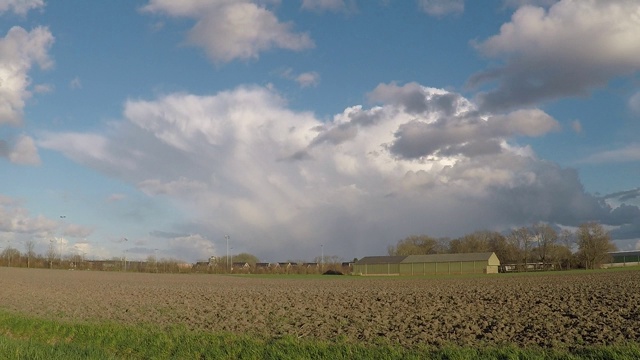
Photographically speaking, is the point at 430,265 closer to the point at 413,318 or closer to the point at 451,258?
the point at 451,258

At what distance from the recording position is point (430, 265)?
15788 centimetres

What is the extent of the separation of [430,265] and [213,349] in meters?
145

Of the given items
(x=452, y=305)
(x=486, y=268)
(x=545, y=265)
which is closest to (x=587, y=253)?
(x=545, y=265)

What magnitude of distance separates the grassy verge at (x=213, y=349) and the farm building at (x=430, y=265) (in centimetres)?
13344

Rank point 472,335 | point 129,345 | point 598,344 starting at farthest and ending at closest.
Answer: point 129,345 → point 472,335 → point 598,344

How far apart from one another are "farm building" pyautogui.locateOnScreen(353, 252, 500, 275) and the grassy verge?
133 m

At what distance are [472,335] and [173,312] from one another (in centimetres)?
1574

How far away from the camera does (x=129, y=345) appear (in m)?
19.0

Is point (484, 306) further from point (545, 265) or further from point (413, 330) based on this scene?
point (545, 265)

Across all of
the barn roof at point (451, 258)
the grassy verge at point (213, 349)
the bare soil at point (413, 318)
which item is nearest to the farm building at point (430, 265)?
the barn roof at point (451, 258)

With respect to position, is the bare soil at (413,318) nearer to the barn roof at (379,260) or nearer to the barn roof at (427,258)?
the barn roof at (427,258)

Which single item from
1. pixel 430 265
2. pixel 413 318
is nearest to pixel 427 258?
pixel 430 265

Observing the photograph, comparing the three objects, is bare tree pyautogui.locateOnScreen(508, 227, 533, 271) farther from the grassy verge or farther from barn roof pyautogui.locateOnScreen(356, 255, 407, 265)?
the grassy verge

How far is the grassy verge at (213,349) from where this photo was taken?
14086 mm
